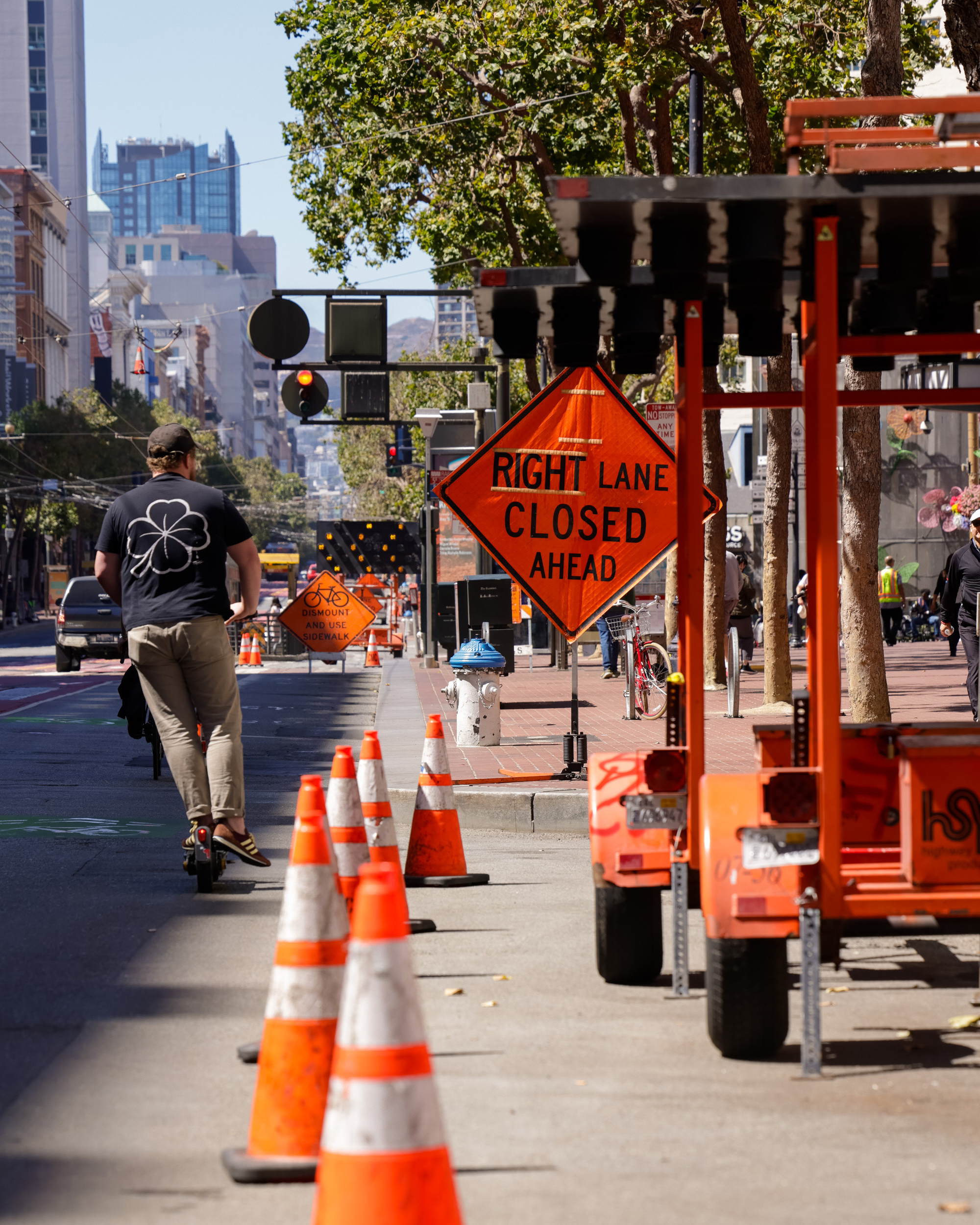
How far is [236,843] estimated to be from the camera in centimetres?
803

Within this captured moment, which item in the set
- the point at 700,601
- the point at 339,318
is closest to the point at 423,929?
the point at 700,601

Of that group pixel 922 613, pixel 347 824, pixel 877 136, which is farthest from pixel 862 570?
pixel 922 613

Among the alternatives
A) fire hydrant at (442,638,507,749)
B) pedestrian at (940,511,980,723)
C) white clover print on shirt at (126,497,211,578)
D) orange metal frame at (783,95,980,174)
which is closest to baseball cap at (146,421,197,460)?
white clover print on shirt at (126,497,211,578)

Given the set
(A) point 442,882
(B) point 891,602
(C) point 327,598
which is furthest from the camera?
(B) point 891,602

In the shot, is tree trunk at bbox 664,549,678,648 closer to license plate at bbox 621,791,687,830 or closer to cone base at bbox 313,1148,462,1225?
license plate at bbox 621,791,687,830

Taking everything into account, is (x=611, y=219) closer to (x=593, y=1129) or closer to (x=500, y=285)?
(x=500, y=285)

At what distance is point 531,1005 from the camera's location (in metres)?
5.86

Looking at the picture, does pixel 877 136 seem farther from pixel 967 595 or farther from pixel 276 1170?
pixel 967 595

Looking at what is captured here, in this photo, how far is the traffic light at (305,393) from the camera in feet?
75.8

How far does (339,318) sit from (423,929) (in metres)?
15.2

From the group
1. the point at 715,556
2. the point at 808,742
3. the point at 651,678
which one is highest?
the point at 715,556

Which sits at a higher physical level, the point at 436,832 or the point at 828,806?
the point at 828,806

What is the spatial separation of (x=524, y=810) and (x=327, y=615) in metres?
17.1

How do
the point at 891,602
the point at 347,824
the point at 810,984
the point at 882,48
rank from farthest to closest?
the point at 891,602
the point at 882,48
the point at 347,824
the point at 810,984
